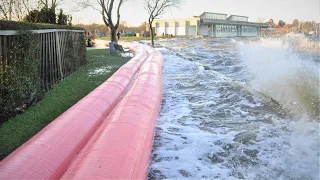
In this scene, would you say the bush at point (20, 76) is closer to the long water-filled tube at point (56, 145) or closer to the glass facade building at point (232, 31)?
the long water-filled tube at point (56, 145)

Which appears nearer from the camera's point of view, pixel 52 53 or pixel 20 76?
pixel 20 76

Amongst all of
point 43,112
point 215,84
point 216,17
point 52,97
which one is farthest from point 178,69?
point 216,17

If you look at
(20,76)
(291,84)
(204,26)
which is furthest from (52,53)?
(204,26)

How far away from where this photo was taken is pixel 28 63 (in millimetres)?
5719

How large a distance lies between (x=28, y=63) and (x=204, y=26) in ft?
220

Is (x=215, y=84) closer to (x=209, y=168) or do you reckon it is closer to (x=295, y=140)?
(x=295, y=140)

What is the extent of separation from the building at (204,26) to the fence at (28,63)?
59515 mm

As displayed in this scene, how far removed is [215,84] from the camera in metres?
9.44

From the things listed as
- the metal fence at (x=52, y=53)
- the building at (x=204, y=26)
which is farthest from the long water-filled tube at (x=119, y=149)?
the building at (x=204, y=26)

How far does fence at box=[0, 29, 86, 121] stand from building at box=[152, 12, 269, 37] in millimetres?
59515

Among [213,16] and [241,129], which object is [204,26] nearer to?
[213,16]

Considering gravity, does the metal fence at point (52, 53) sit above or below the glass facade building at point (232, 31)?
below

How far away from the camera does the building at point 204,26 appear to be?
66188mm

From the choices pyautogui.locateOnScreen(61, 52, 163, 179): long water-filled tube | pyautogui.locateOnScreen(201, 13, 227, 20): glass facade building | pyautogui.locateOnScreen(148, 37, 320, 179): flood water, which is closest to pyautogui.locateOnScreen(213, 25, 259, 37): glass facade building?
pyautogui.locateOnScreen(201, 13, 227, 20): glass facade building
